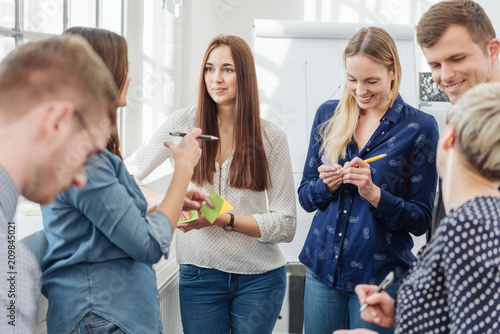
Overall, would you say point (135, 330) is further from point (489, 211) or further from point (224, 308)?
point (489, 211)

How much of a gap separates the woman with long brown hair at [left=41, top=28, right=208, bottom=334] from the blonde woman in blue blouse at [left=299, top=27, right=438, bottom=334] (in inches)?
29.2

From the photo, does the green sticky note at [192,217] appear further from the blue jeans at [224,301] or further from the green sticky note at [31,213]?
the green sticky note at [31,213]

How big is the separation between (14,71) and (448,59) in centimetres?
120

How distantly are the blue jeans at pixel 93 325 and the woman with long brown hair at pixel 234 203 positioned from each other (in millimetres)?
588

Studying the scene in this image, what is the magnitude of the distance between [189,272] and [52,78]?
48.9 inches

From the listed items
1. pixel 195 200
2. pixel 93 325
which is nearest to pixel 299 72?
pixel 195 200

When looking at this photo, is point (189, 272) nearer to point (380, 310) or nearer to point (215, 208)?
point (215, 208)

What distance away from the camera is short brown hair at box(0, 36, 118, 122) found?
2.24 feet

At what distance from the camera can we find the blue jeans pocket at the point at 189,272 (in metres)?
1.82

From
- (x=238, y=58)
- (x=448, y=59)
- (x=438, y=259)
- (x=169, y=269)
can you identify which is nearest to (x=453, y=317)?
(x=438, y=259)

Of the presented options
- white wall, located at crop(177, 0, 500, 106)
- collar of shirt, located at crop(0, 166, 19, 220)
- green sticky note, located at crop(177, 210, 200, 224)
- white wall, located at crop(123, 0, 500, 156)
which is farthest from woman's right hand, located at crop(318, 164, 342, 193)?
white wall, located at crop(177, 0, 500, 106)

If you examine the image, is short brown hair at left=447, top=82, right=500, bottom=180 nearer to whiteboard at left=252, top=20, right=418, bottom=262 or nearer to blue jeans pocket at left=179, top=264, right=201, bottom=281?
blue jeans pocket at left=179, top=264, right=201, bottom=281

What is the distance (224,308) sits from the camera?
1.82m

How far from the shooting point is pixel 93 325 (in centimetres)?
115
